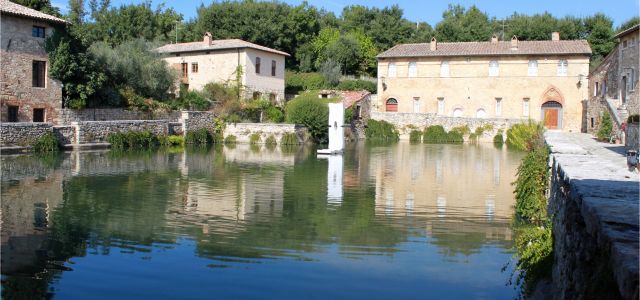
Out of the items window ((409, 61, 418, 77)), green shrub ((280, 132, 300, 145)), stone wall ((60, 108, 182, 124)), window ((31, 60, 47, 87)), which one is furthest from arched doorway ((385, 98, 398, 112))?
window ((31, 60, 47, 87))

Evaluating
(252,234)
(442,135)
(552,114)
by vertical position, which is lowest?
(252,234)

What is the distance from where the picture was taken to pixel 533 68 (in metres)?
46.4

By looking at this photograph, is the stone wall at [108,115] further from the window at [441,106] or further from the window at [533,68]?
the window at [533,68]

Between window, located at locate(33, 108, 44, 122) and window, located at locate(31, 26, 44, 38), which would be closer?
window, located at locate(31, 26, 44, 38)

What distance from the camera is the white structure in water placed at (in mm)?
28344

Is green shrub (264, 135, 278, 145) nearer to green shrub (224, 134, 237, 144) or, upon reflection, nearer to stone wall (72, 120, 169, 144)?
green shrub (224, 134, 237, 144)

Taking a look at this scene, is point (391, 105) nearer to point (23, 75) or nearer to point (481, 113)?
point (481, 113)

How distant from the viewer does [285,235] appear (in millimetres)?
10852

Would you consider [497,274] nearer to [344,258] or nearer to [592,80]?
[344,258]

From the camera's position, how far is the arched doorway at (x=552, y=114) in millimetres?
45922

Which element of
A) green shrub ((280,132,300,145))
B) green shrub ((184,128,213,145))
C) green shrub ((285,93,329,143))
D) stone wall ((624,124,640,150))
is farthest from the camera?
green shrub ((285,93,329,143))

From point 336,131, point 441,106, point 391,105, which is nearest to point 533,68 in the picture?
point 441,106

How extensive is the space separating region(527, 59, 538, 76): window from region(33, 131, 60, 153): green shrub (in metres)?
33.3

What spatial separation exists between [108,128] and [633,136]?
23.4 m
